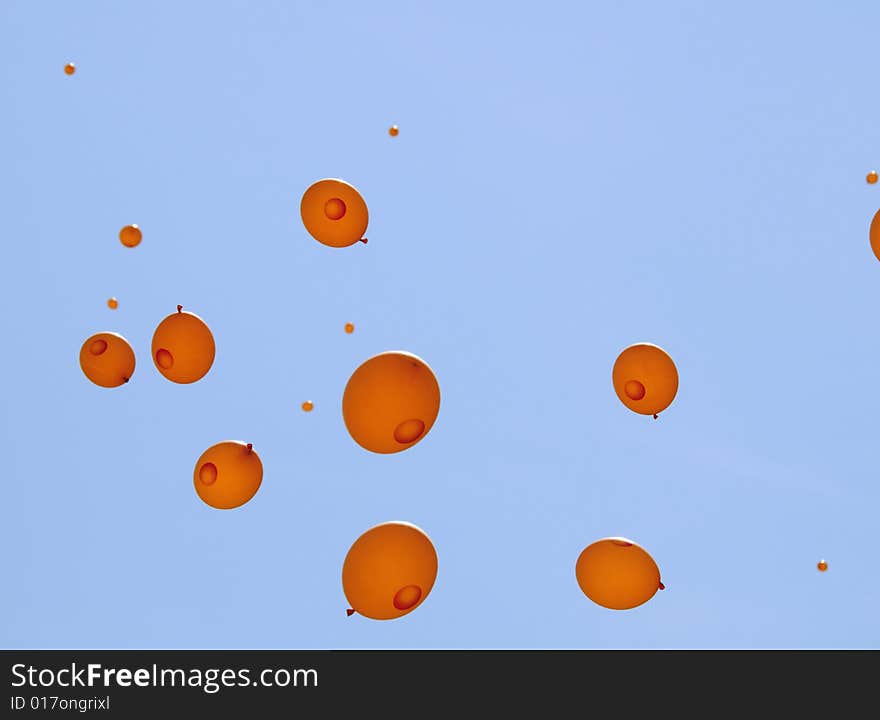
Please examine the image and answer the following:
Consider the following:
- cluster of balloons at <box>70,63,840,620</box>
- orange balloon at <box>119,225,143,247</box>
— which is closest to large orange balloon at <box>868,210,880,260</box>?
cluster of balloons at <box>70,63,840,620</box>

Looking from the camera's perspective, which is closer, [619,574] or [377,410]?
[377,410]

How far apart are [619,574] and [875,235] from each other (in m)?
4.45

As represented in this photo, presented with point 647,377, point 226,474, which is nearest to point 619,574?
point 647,377

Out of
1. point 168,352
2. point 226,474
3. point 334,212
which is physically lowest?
point 226,474

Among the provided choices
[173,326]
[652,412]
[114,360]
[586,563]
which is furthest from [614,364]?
[114,360]

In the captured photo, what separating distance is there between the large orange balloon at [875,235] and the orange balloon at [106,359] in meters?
8.60

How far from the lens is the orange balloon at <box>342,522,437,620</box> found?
892cm

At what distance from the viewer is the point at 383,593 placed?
8.94 metres

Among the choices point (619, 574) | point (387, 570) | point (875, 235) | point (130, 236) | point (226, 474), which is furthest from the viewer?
point (130, 236)

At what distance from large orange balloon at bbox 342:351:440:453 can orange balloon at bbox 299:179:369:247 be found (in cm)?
283

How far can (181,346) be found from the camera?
A: 35.6 ft

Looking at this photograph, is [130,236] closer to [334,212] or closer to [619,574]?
[334,212]

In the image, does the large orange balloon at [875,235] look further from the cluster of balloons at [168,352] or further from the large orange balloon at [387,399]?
the cluster of balloons at [168,352]
